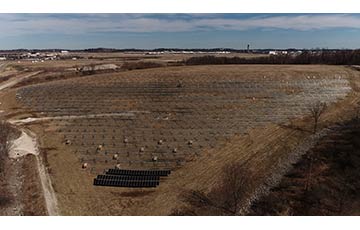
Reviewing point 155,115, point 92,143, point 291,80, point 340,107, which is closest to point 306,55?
point 291,80

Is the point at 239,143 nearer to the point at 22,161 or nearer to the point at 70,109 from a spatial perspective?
the point at 22,161

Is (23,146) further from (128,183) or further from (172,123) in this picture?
(172,123)

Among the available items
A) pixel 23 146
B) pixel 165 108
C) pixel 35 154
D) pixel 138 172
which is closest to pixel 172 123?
pixel 165 108

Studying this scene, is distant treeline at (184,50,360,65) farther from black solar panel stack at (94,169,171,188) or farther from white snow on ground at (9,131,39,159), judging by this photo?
black solar panel stack at (94,169,171,188)

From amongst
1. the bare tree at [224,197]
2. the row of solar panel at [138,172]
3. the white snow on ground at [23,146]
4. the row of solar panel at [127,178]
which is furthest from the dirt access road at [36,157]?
the bare tree at [224,197]

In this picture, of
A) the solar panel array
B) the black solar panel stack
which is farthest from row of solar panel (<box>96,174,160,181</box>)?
the solar panel array

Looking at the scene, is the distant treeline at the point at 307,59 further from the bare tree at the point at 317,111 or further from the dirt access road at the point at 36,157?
the dirt access road at the point at 36,157
